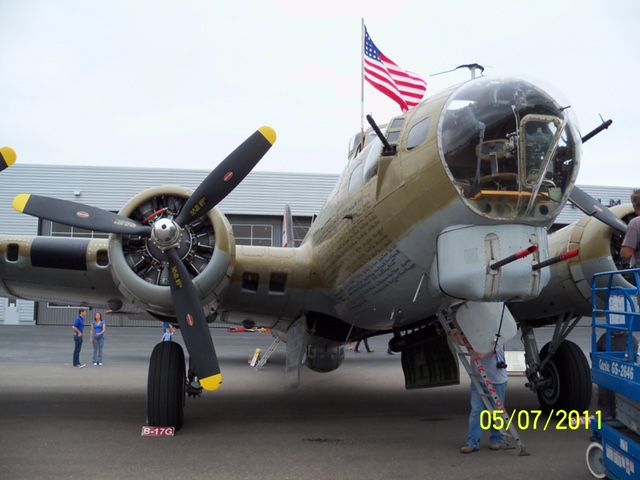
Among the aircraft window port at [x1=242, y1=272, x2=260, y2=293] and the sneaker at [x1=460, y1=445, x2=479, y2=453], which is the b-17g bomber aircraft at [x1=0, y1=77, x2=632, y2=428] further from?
the sneaker at [x1=460, y1=445, x2=479, y2=453]

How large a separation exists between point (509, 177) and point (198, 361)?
13.5 ft

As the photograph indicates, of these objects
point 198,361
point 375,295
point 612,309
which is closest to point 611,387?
point 612,309

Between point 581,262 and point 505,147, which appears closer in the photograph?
point 505,147

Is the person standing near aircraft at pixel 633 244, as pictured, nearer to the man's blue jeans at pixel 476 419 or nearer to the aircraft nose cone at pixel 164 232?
the man's blue jeans at pixel 476 419

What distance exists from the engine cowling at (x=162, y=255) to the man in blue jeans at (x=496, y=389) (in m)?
3.15

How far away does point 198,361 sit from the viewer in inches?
283

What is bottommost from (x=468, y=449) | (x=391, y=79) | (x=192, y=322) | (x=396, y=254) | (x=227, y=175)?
(x=468, y=449)

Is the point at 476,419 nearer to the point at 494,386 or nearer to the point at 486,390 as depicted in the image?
the point at 486,390

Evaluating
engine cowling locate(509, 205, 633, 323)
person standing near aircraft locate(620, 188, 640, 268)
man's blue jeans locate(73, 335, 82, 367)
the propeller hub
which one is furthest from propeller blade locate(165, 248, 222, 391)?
man's blue jeans locate(73, 335, 82, 367)

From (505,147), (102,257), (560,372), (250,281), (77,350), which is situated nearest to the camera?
(505,147)

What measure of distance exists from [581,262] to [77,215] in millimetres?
6543

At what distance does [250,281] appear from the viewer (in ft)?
28.0

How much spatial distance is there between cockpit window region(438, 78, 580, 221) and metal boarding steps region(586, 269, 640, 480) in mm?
1062
